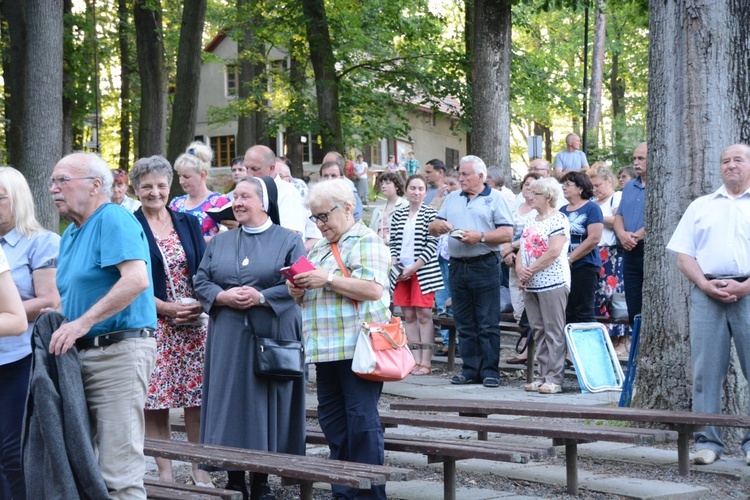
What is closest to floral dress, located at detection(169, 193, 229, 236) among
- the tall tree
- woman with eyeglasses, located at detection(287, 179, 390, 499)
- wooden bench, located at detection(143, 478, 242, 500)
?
woman with eyeglasses, located at detection(287, 179, 390, 499)

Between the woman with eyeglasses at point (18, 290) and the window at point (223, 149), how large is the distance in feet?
178

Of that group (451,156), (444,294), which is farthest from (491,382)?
(451,156)

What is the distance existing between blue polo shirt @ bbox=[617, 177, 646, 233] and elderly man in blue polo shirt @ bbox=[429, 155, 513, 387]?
5.36 ft

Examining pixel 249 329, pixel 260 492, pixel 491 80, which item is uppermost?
pixel 491 80

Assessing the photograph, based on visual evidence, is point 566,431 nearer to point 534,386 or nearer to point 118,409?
point 118,409

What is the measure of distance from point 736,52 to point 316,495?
4.34 m

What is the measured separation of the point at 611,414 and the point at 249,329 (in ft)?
7.83

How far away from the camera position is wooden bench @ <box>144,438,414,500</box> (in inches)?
205

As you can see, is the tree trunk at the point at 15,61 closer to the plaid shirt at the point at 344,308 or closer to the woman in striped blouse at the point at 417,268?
the woman in striped blouse at the point at 417,268

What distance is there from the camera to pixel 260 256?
672 centimetres

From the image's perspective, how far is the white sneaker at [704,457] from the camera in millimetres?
7480

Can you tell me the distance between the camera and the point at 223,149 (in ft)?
198

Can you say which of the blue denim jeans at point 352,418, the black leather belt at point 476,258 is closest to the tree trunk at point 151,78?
the black leather belt at point 476,258

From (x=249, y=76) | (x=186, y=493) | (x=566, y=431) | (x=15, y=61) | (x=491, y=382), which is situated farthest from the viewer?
(x=249, y=76)
